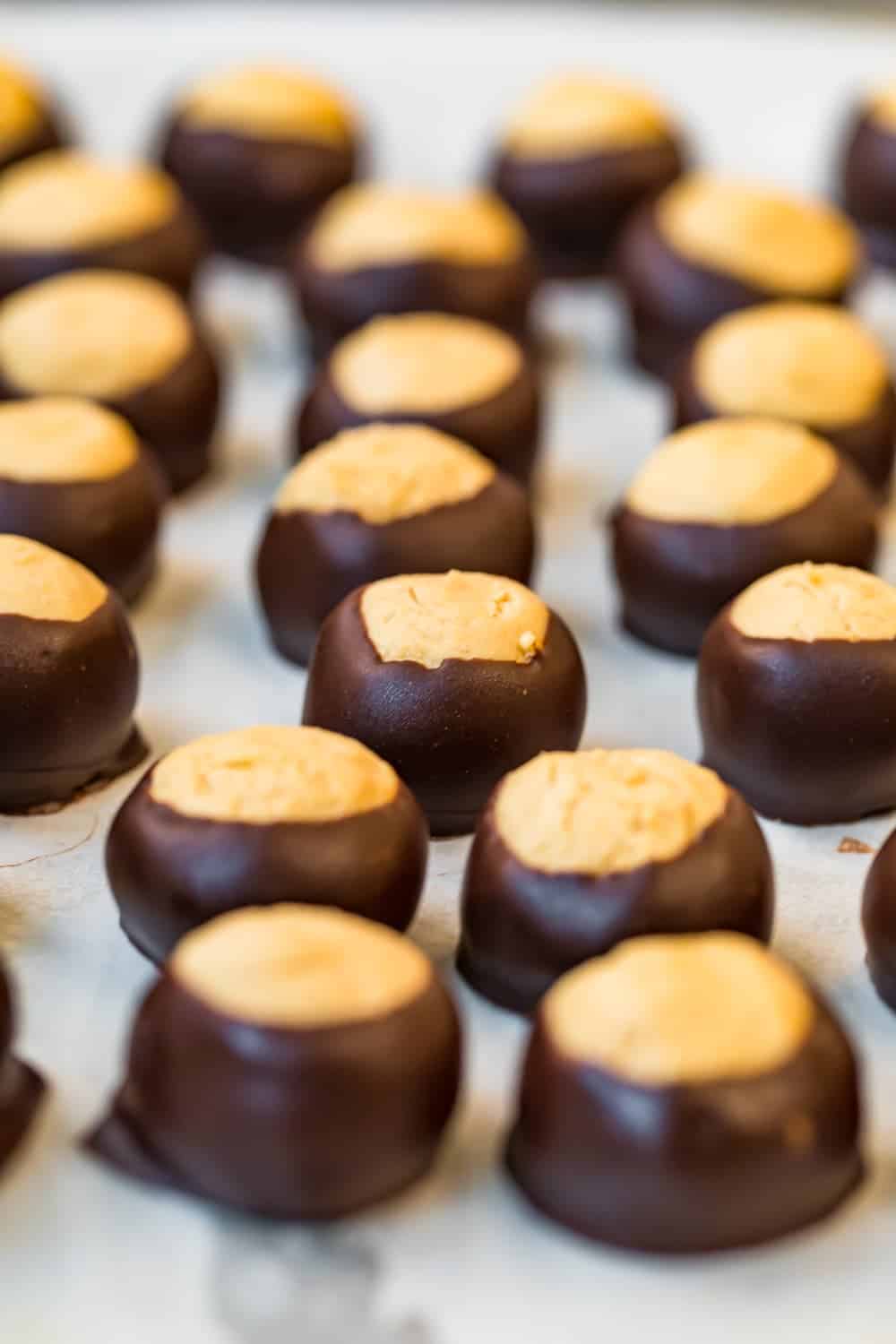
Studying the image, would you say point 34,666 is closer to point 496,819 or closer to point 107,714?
point 107,714

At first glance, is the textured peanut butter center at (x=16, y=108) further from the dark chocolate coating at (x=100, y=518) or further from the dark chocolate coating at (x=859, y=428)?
the dark chocolate coating at (x=859, y=428)

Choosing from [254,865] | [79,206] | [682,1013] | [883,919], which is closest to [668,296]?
[79,206]

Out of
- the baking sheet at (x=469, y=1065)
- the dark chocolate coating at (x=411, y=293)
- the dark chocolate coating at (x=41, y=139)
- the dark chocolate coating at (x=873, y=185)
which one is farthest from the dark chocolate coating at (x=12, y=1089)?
the dark chocolate coating at (x=873, y=185)

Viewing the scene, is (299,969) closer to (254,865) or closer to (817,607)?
(254,865)

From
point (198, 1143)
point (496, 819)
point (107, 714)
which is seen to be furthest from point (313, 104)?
point (198, 1143)

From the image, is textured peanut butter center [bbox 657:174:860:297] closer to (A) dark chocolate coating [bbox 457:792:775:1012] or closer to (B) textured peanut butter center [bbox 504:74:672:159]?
(B) textured peanut butter center [bbox 504:74:672:159]

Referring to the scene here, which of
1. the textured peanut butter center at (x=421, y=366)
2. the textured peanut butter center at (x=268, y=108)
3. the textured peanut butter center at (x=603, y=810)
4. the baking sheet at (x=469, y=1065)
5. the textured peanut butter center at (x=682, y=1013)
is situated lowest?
the baking sheet at (x=469, y=1065)
